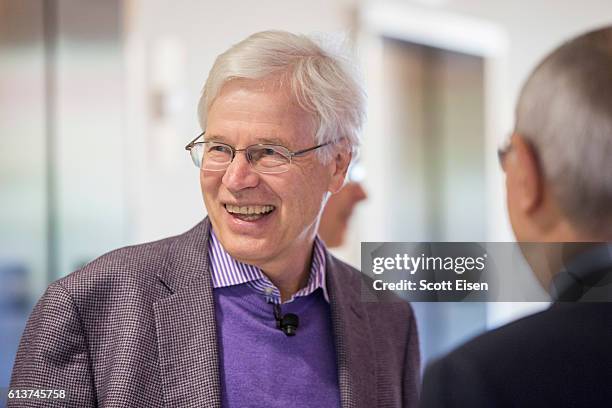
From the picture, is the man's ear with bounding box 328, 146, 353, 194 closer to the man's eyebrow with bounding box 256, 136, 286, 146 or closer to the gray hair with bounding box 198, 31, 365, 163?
the gray hair with bounding box 198, 31, 365, 163

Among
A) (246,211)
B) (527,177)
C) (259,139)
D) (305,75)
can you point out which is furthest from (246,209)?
(527,177)

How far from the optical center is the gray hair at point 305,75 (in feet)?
4.19

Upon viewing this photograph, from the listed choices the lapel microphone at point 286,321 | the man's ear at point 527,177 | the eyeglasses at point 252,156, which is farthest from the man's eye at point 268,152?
the man's ear at point 527,177

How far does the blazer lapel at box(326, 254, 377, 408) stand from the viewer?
132 centimetres

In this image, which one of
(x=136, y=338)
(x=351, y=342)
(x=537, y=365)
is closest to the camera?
(x=537, y=365)

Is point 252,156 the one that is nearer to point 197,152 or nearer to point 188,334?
point 197,152

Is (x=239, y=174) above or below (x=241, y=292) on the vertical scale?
above

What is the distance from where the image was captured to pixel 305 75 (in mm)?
1299

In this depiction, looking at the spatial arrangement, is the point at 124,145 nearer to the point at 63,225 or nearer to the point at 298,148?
the point at 63,225

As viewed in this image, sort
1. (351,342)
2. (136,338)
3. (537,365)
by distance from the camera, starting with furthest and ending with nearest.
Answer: (351,342) < (136,338) < (537,365)

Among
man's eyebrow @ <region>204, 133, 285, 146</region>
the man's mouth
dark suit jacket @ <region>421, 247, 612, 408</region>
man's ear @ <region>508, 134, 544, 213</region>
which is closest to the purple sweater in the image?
the man's mouth

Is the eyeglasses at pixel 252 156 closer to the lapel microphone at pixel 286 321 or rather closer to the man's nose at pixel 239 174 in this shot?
the man's nose at pixel 239 174

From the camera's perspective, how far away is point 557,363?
3.15 ft

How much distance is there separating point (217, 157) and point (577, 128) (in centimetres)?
53
